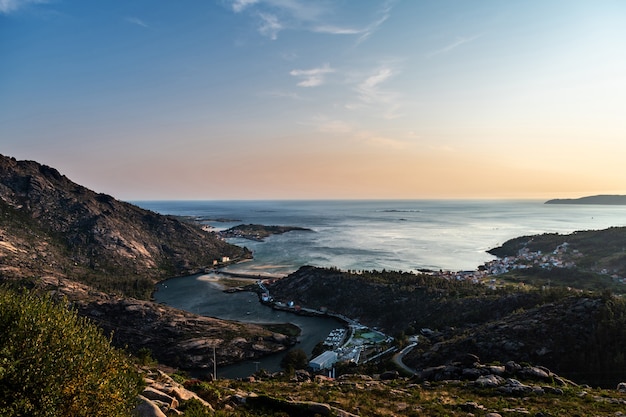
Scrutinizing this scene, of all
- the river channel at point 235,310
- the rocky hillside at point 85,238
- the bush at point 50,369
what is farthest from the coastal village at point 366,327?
the rocky hillside at point 85,238

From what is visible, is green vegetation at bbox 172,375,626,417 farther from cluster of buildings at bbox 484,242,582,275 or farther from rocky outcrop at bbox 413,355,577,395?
cluster of buildings at bbox 484,242,582,275

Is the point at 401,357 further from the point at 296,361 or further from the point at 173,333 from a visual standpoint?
the point at 173,333

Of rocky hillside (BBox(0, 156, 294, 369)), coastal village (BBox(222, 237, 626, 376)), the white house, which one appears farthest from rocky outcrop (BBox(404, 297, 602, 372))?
rocky hillside (BBox(0, 156, 294, 369))

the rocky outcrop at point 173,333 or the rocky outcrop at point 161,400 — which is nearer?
the rocky outcrop at point 161,400

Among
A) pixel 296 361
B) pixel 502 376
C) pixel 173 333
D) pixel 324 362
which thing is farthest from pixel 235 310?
pixel 502 376

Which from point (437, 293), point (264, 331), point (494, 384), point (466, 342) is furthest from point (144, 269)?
point (494, 384)

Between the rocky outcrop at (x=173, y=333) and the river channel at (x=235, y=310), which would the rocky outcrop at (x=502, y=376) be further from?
the rocky outcrop at (x=173, y=333)
